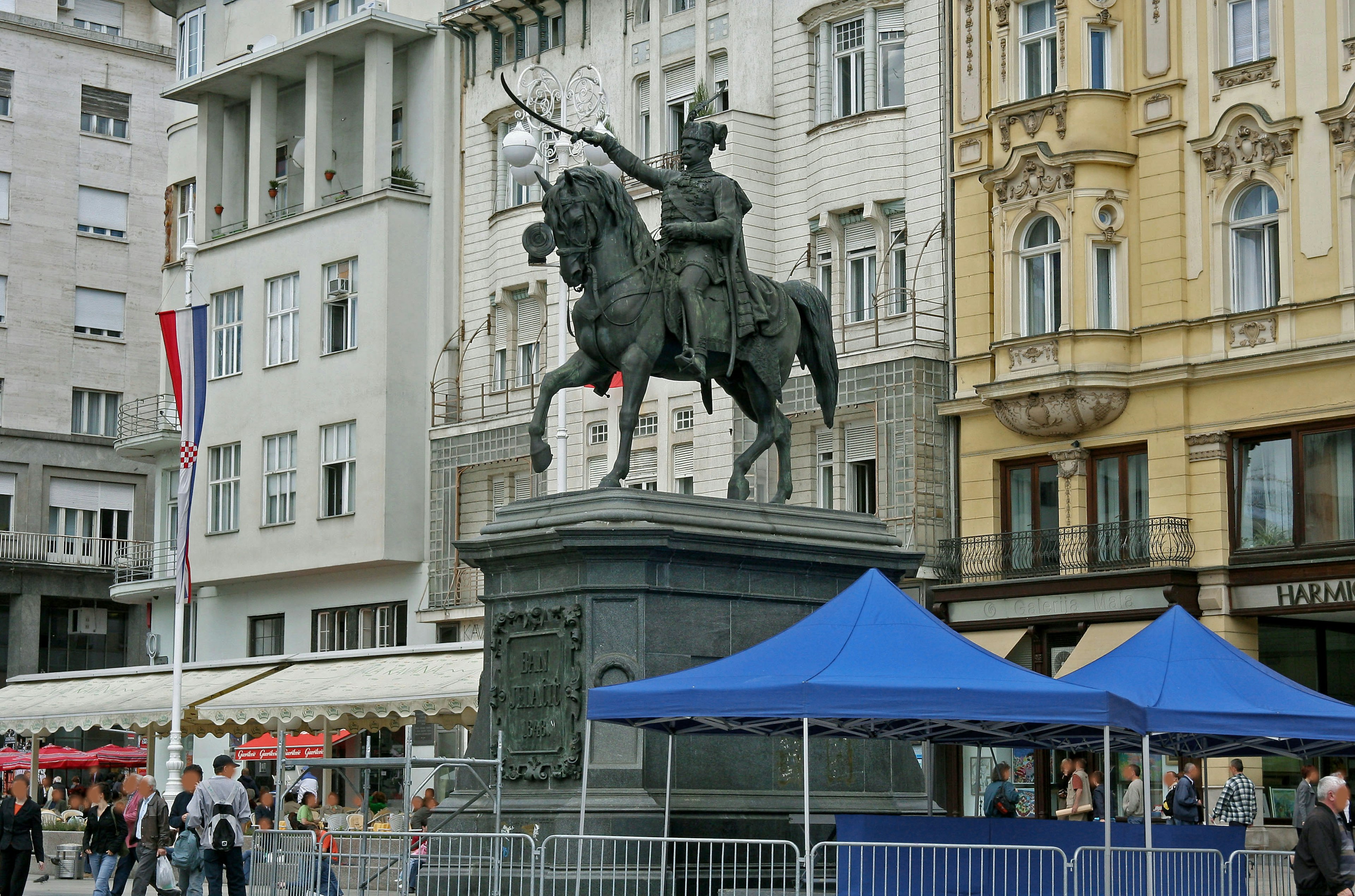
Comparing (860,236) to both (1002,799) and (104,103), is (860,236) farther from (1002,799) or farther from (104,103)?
(104,103)

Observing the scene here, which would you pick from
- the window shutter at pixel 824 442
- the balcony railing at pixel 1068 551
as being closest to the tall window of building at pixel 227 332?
the window shutter at pixel 824 442

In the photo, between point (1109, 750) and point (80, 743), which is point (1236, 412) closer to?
point (1109, 750)

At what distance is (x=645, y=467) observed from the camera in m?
44.3

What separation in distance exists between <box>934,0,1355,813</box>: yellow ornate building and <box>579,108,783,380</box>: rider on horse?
1875cm

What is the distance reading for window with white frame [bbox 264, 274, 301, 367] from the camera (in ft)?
165

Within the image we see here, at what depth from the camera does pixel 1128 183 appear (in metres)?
36.9

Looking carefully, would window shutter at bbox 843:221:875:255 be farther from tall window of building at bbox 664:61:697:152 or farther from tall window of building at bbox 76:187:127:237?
tall window of building at bbox 76:187:127:237

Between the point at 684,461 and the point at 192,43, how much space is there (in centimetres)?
2073

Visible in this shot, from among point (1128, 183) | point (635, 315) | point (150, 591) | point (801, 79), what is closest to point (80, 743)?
point (150, 591)

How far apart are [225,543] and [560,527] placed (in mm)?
36985

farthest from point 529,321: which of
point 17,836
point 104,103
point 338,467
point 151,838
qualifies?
point 151,838

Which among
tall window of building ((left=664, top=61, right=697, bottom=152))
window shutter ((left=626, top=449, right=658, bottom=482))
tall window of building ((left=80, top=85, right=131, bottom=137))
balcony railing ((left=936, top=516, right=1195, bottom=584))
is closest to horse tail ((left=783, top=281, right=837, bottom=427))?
balcony railing ((left=936, top=516, right=1195, bottom=584))

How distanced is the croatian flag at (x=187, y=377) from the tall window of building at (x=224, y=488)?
711 inches

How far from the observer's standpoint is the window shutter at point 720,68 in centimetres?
4387
